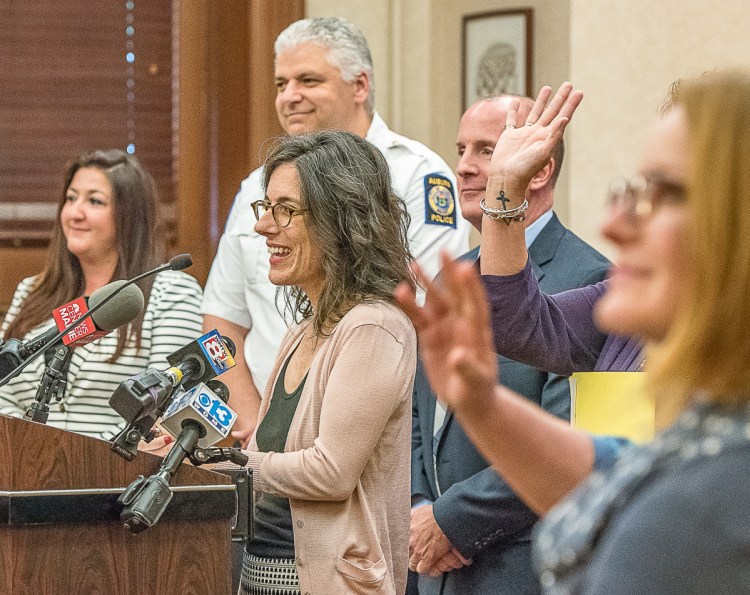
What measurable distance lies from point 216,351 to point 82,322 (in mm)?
220

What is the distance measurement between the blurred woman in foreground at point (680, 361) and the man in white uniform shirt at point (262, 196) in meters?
1.97

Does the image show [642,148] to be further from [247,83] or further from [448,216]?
[247,83]

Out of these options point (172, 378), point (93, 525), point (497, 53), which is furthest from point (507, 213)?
point (497, 53)

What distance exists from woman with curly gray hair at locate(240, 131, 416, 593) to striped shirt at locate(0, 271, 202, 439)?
690 mm

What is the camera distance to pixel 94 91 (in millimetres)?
4004

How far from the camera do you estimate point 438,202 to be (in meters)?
3.05

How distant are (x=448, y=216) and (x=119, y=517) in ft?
4.84

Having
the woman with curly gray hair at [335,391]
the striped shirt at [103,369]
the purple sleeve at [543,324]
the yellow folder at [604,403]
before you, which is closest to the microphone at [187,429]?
Result: the woman with curly gray hair at [335,391]

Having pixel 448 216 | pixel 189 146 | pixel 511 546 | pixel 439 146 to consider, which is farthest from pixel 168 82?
pixel 511 546

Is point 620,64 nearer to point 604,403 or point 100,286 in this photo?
point 100,286

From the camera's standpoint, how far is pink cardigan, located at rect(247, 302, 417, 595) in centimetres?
190

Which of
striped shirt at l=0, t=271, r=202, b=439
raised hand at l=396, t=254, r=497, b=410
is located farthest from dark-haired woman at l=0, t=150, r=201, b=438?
raised hand at l=396, t=254, r=497, b=410

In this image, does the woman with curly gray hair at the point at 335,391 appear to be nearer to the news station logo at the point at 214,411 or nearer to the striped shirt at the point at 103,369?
the news station logo at the point at 214,411

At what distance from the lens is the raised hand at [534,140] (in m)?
1.84
